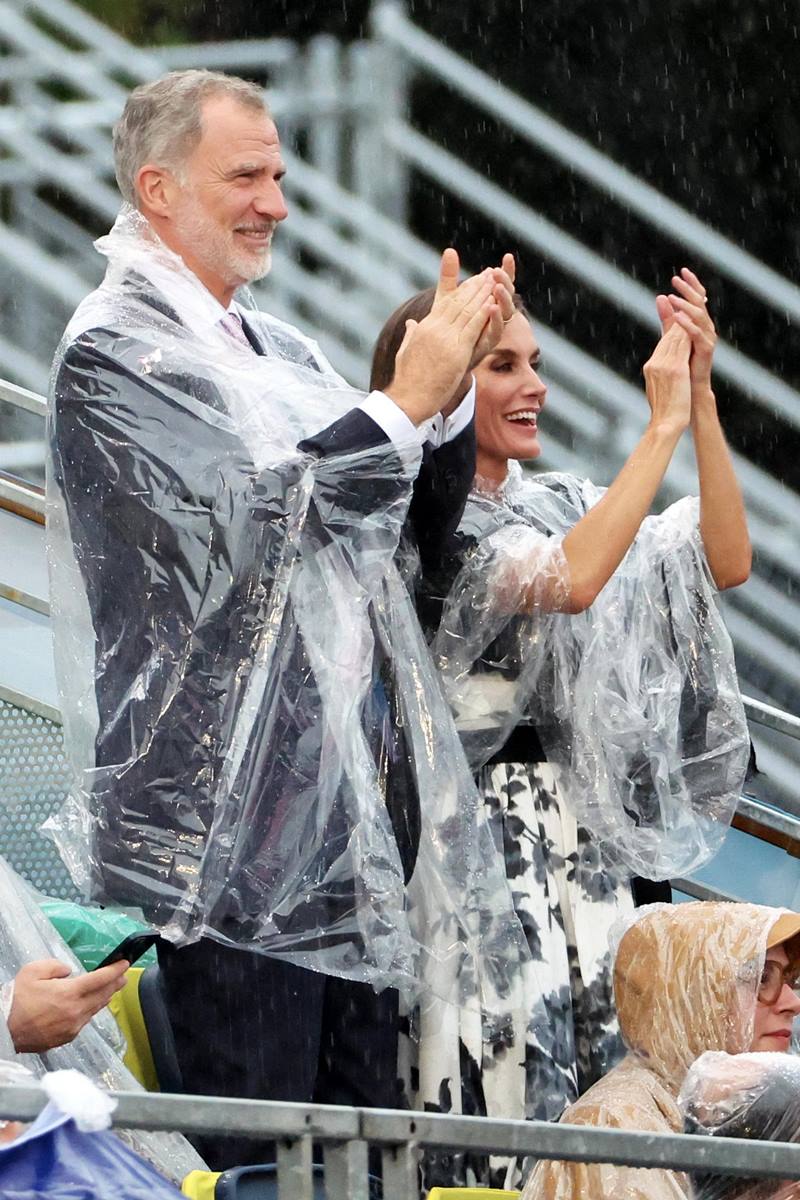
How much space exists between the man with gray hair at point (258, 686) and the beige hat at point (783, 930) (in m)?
0.35

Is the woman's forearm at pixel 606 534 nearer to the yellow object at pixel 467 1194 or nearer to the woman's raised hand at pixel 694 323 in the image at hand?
the woman's raised hand at pixel 694 323

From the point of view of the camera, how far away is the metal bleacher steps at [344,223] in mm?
6781

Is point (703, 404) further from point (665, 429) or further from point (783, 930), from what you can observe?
point (783, 930)

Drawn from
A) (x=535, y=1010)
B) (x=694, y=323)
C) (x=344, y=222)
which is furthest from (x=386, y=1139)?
(x=344, y=222)

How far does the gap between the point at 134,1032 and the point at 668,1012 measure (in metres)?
0.73

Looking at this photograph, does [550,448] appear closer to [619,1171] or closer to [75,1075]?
[619,1171]

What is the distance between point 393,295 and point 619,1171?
476 centimetres

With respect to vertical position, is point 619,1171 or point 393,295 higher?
point 619,1171

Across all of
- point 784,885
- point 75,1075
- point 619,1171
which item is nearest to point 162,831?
point 619,1171

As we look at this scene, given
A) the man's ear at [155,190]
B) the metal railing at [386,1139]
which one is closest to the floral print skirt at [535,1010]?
the metal railing at [386,1139]

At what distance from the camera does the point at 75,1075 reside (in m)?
1.74

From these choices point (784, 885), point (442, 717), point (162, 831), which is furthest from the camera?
point (784, 885)

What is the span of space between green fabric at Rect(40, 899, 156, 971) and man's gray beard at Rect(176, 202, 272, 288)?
3.14ft

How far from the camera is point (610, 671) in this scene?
122 inches
